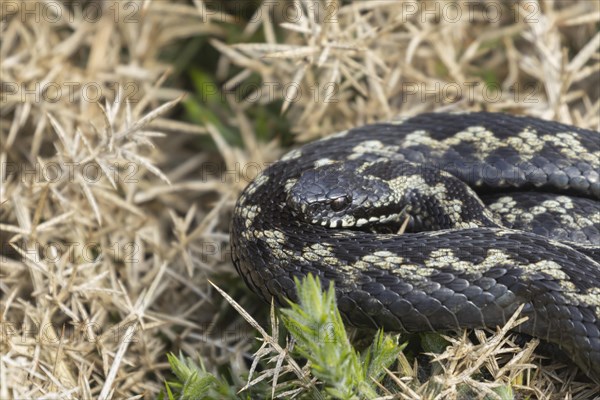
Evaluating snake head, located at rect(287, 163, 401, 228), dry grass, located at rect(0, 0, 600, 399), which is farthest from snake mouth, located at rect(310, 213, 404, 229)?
dry grass, located at rect(0, 0, 600, 399)

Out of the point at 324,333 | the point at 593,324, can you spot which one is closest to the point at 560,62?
the point at 593,324

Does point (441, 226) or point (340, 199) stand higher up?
point (340, 199)

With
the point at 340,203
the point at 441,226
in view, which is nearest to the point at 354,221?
the point at 340,203

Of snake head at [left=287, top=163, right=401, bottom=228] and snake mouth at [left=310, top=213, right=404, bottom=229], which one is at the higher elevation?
snake head at [left=287, top=163, right=401, bottom=228]

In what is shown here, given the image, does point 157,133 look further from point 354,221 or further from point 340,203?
point 354,221

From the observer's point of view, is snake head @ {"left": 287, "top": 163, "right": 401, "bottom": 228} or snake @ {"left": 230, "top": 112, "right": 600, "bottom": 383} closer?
snake @ {"left": 230, "top": 112, "right": 600, "bottom": 383}

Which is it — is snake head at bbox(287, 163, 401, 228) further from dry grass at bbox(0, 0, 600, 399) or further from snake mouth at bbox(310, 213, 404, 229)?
dry grass at bbox(0, 0, 600, 399)
